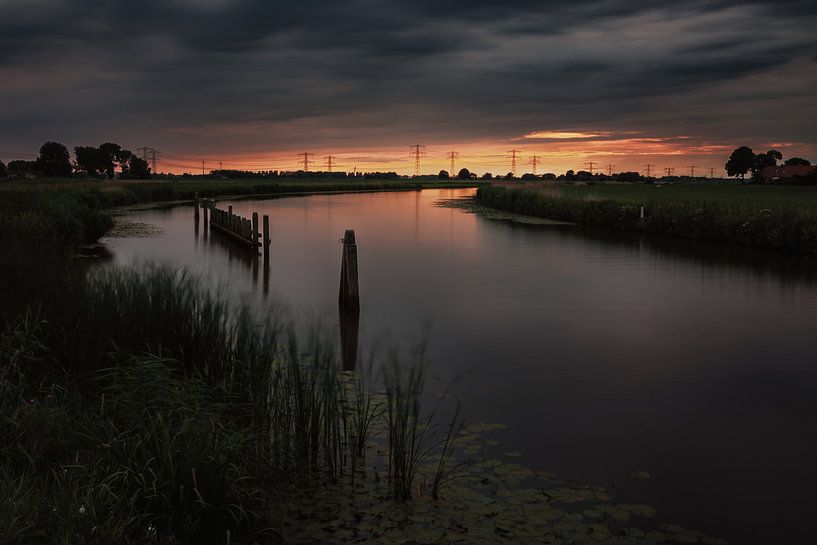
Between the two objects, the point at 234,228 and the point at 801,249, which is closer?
the point at 801,249

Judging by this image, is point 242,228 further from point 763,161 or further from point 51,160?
point 763,161

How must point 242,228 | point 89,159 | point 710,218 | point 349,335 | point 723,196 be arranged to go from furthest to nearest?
point 89,159, point 723,196, point 710,218, point 242,228, point 349,335

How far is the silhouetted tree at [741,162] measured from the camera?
177m

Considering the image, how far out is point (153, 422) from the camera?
6047mm

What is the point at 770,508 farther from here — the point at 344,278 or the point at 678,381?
the point at 344,278

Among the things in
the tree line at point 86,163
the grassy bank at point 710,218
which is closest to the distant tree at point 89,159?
the tree line at point 86,163

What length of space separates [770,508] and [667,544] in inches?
63.9

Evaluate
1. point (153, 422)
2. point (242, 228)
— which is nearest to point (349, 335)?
point (153, 422)

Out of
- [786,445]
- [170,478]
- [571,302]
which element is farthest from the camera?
[571,302]

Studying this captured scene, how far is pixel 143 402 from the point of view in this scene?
268 inches

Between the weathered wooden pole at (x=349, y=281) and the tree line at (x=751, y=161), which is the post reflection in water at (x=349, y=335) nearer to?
the weathered wooden pole at (x=349, y=281)

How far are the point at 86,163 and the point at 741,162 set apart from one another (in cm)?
16556

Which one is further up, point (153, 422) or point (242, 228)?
point (242, 228)

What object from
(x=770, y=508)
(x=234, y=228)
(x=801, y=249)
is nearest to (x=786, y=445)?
(x=770, y=508)
